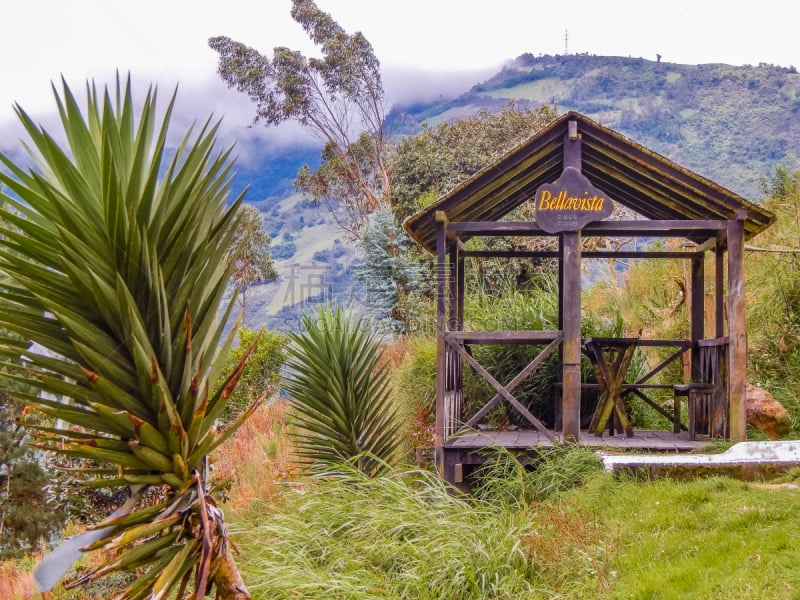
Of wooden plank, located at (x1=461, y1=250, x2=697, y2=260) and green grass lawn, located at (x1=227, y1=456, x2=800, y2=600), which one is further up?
wooden plank, located at (x1=461, y1=250, x2=697, y2=260)

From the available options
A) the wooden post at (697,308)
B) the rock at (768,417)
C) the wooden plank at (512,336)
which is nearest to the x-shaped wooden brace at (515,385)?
the wooden plank at (512,336)

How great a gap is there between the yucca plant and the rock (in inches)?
188

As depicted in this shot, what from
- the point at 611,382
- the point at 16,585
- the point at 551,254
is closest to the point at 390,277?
the point at 551,254

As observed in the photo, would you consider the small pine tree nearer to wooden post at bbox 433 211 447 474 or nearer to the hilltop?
wooden post at bbox 433 211 447 474

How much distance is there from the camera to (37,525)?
1198 centimetres

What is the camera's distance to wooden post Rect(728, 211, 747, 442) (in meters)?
8.42

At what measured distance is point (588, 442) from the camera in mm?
8742

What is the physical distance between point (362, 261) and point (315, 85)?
14.8 meters

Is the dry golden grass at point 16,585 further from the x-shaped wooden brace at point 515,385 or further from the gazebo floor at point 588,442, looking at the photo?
the x-shaped wooden brace at point 515,385

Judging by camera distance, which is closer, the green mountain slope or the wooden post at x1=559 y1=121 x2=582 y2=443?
the wooden post at x1=559 y1=121 x2=582 y2=443

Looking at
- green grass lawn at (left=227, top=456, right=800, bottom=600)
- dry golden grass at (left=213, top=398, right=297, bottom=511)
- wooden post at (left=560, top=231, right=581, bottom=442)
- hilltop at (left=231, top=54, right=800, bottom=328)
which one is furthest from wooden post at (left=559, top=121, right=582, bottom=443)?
hilltop at (left=231, top=54, right=800, bottom=328)

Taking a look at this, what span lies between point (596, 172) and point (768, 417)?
146 inches

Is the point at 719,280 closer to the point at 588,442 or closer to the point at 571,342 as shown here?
the point at 571,342

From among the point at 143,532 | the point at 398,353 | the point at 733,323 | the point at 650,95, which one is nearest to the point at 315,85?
the point at 398,353
